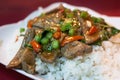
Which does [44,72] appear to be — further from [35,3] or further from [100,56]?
[35,3]

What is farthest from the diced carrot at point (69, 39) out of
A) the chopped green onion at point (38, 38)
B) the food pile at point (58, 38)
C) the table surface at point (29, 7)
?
the table surface at point (29, 7)

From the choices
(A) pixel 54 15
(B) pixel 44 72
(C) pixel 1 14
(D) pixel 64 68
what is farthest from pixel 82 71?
(C) pixel 1 14

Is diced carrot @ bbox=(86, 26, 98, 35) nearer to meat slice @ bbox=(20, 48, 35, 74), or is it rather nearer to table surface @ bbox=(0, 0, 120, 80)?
meat slice @ bbox=(20, 48, 35, 74)

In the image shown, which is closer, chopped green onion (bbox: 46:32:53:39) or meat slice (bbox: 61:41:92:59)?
meat slice (bbox: 61:41:92:59)

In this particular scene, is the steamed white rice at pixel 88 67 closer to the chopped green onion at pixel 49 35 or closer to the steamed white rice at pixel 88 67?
the steamed white rice at pixel 88 67

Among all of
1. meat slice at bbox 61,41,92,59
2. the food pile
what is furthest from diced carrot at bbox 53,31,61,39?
meat slice at bbox 61,41,92,59

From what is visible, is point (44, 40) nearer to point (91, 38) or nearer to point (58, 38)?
point (58, 38)
